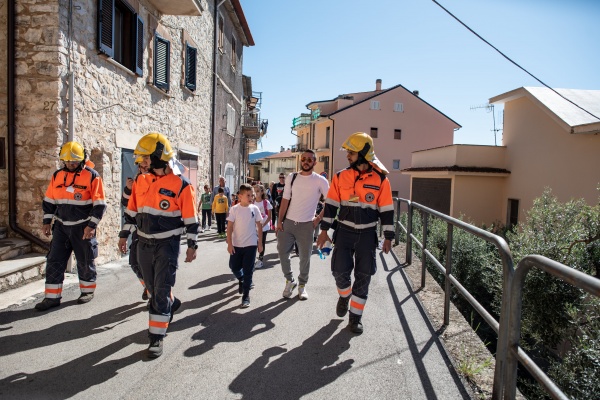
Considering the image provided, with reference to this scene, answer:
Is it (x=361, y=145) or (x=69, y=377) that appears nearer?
(x=69, y=377)

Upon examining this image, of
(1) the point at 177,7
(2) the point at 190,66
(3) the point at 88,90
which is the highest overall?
(1) the point at 177,7

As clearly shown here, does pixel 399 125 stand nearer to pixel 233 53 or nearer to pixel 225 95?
pixel 233 53

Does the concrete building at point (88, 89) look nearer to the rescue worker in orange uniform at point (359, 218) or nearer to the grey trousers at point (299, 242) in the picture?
the grey trousers at point (299, 242)

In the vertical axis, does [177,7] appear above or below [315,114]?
below

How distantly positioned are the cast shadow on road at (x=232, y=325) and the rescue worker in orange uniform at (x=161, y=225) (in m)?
0.38

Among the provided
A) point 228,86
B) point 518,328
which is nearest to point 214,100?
point 228,86

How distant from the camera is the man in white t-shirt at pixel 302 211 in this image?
519 cm

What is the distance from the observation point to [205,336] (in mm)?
3936

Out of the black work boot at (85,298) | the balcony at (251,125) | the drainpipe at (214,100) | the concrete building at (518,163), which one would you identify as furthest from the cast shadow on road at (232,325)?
the balcony at (251,125)

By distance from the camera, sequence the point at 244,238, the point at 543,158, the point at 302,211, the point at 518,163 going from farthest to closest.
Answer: the point at 518,163 < the point at 543,158 < the point at 302,211 < the point at 244,238

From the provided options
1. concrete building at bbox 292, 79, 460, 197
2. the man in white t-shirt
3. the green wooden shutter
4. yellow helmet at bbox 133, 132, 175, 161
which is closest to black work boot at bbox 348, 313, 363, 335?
the man in white t-shirt

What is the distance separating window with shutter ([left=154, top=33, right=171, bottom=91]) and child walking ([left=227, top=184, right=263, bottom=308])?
223 inches

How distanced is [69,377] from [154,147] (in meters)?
1.94

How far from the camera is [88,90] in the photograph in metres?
6.71
